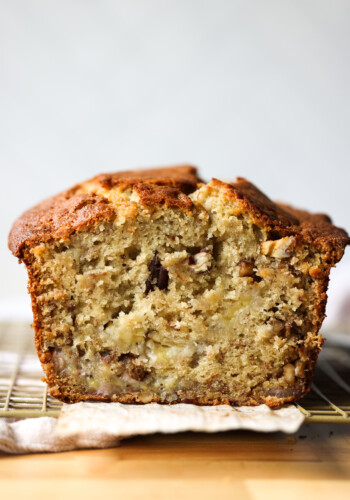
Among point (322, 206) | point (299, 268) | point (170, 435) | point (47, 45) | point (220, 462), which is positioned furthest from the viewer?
point (322, 206)

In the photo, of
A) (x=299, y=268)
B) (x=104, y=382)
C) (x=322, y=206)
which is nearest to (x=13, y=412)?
(x=104, y=382)

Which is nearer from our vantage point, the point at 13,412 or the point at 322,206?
the point at 13,412

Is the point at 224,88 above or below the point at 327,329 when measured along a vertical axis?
above

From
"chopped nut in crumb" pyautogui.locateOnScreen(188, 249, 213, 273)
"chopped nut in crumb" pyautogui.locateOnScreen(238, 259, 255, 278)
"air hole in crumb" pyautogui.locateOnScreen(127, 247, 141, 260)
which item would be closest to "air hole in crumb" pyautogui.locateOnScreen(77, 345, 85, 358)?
"air hole in crumb" pyautogui.locateOnScreen(127, 247, 141, 260)

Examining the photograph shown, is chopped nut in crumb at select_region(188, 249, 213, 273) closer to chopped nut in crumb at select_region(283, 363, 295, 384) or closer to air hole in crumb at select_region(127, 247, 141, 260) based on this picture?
air hole in crumb at select_region(127, 247, 141, 260)

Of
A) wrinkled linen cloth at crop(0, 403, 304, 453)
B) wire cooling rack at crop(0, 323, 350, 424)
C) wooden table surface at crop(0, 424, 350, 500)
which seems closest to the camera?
wooden table surface at crop(0, 424, 350, 500)

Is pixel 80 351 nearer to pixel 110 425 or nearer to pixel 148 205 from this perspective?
pixel 110 425

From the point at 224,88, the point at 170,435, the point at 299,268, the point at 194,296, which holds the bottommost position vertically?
the point at 170,435

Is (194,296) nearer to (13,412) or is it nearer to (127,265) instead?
(127,265)
